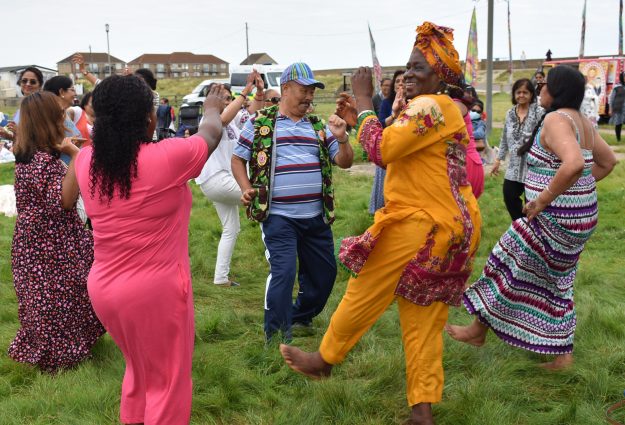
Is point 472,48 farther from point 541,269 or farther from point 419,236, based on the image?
point 419,236

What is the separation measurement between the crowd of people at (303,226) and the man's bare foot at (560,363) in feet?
0.05

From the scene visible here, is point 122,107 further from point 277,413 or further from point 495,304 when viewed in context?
point 495,304

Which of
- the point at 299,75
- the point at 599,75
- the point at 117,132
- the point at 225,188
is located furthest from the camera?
the point at 599,75

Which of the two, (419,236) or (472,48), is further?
(472,48)

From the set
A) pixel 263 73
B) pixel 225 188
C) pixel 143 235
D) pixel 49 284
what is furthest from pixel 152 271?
pixel 263 73

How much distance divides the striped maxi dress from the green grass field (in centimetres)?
19

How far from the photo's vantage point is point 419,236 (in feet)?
10.2

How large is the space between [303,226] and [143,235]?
1.78 m

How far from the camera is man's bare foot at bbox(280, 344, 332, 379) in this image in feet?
11.7

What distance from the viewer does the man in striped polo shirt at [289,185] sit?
425 cm

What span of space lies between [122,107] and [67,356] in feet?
7.14

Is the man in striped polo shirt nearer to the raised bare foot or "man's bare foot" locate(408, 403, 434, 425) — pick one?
the raised bare foot

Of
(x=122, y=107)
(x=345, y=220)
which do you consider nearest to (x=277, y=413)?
(x=122, y=107)

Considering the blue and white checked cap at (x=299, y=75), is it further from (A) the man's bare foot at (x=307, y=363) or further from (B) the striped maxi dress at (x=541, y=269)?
(A) the man's bare foot at (x=307, y=363)
